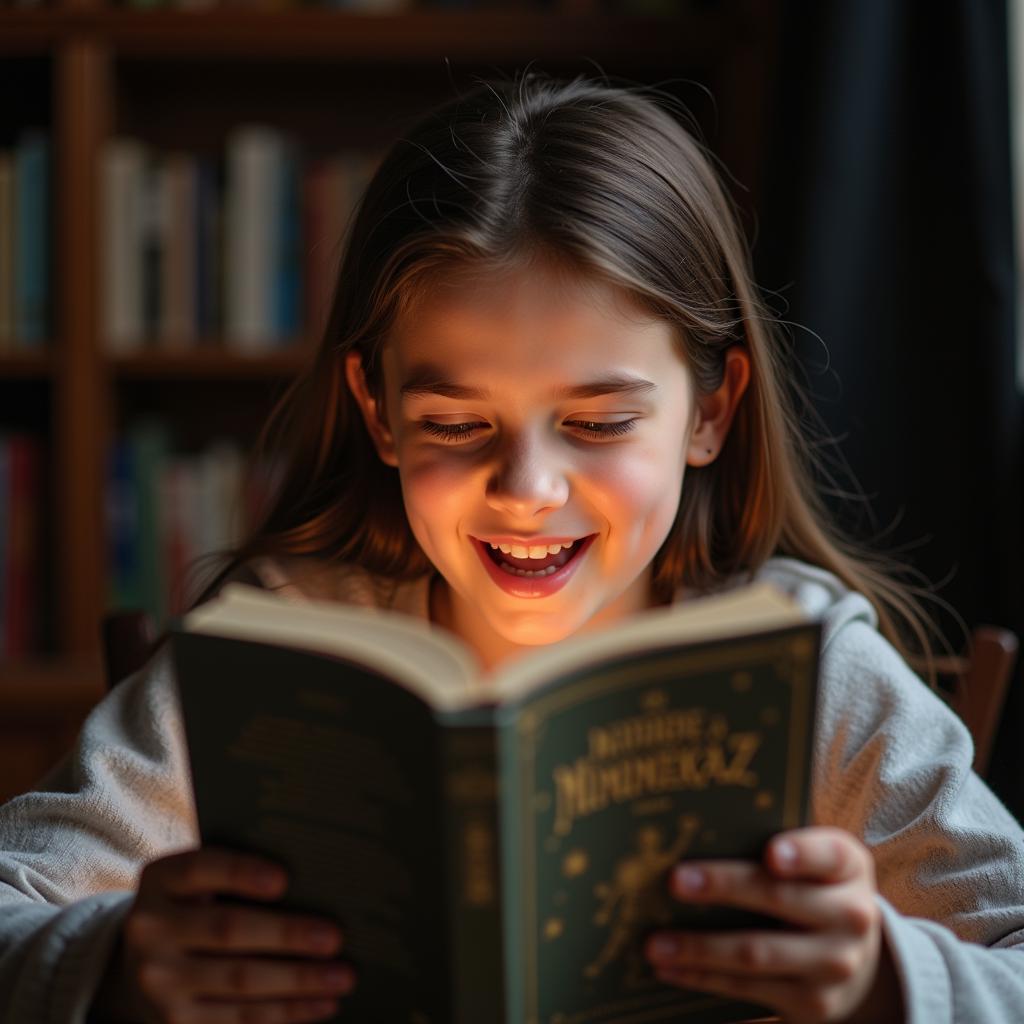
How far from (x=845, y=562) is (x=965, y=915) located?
0.42 m

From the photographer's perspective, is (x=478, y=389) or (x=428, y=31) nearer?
(x=478, y=389)

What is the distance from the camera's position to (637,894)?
682 millimetres

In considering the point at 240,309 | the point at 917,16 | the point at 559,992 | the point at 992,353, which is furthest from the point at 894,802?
the point at 240,309

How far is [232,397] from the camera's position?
256cm

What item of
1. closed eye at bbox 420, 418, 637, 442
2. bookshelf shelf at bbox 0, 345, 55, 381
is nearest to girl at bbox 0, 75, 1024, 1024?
closed eye at bbox 420, 418, 637, 442

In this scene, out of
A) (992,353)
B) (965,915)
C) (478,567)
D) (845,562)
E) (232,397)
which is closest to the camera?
(965,915)

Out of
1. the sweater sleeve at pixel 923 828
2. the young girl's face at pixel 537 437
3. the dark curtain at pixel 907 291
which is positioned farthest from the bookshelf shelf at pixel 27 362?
the sweater sleeve at pixel 923 828

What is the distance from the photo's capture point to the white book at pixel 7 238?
7.45 feet

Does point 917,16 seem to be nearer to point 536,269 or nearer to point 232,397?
point 536,269

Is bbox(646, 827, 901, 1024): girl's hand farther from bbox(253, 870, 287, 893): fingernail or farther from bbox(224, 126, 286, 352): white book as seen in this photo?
bbox(224, 126, 286, 352): white book

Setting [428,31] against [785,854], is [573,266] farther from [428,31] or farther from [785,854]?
[428,31]

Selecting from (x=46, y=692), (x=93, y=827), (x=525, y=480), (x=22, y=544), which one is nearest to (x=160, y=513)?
(x=22, y=544)

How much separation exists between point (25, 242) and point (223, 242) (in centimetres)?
32

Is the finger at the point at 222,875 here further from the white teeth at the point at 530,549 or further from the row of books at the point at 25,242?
the row of books at the point at 25,242
